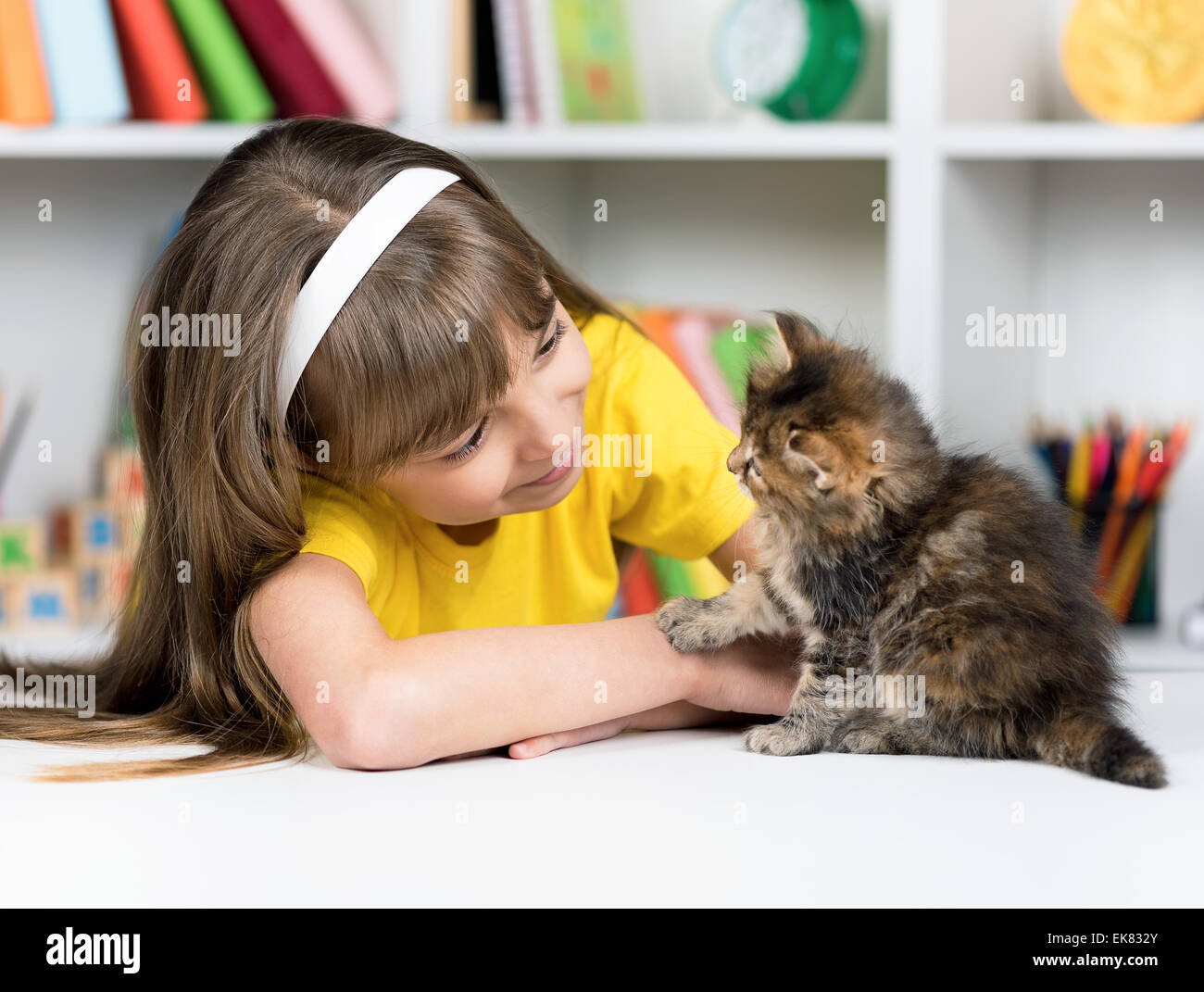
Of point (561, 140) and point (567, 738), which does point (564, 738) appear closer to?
point (567, 738)

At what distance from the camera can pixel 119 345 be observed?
75.3 inches

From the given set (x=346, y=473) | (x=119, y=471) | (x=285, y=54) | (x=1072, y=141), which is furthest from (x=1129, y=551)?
(x=119, y=471)

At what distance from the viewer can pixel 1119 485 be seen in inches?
67.4

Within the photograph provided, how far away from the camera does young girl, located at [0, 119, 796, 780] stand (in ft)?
2.74

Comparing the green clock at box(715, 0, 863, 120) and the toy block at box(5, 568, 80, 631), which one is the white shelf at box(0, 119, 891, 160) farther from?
the toy block at box(5, 568, 80, 631)

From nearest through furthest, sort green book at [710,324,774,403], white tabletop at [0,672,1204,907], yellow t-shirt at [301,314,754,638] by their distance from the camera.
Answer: white tabletop at [0,672,1204,907] < yellow t-shirt at [301,314,754,638] < green book at [710,324,774,403]

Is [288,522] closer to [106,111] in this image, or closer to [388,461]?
[388,461]

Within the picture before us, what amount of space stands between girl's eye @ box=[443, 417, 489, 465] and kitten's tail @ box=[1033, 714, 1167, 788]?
468 mm

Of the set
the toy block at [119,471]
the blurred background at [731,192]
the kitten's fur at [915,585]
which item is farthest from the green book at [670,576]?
the kitten's fur at [915,585]

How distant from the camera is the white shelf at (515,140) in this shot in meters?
1.61

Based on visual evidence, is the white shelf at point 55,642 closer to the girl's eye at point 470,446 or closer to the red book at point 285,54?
the red book at point 285,54

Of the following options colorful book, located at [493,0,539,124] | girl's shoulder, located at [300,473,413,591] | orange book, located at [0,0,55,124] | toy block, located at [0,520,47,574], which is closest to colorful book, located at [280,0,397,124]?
colorful book, located at [493,0,539,124]

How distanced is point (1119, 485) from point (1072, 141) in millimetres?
506
